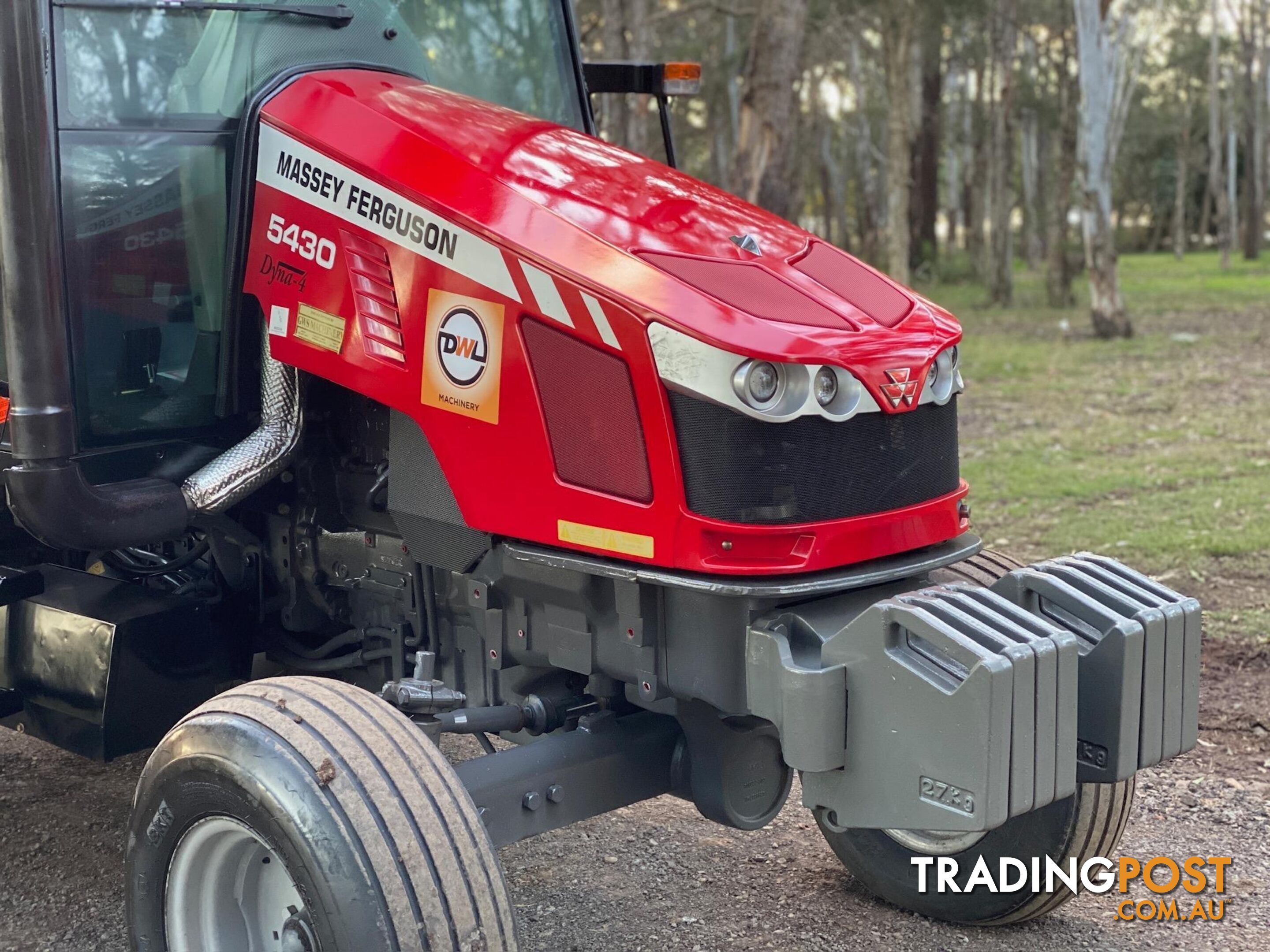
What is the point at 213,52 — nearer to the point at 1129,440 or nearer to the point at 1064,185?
the point at 1129,440

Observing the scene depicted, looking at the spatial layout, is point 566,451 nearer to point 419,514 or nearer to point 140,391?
point 419,514

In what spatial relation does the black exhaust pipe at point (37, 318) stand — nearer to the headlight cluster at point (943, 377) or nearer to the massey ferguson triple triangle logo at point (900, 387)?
the massey ferguson triple triangle logo at point (900, 387)

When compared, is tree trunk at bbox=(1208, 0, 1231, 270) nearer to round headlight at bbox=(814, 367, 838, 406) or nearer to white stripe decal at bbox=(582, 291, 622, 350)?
round headlight at bbox=(814, 367, 838, 406)

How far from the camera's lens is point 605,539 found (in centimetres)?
303

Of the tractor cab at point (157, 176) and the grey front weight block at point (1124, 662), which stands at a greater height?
the tractor cab at point (157, 176)

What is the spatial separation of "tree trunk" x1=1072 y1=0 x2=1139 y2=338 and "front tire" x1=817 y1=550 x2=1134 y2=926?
13.4 metres

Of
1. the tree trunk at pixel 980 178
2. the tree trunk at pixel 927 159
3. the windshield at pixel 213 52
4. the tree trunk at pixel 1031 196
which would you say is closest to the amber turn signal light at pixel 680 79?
the windshield at pixel 213 52

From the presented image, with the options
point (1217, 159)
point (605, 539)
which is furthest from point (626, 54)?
point (1217, 159)

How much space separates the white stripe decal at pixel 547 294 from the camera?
2986 mm

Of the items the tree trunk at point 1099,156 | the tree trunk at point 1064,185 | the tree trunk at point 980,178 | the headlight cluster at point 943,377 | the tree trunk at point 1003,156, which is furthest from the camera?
the tree trunk at point 980,178

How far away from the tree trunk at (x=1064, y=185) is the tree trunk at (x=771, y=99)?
9.11 meters

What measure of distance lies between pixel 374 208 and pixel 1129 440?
880 centimetres

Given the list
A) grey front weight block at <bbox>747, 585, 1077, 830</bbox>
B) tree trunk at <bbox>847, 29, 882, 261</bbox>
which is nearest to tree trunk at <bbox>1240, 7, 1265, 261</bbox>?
tree trunk at <bbox>847, 29, 882, 261</bbox>

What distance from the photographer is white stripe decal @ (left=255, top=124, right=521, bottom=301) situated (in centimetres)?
310
